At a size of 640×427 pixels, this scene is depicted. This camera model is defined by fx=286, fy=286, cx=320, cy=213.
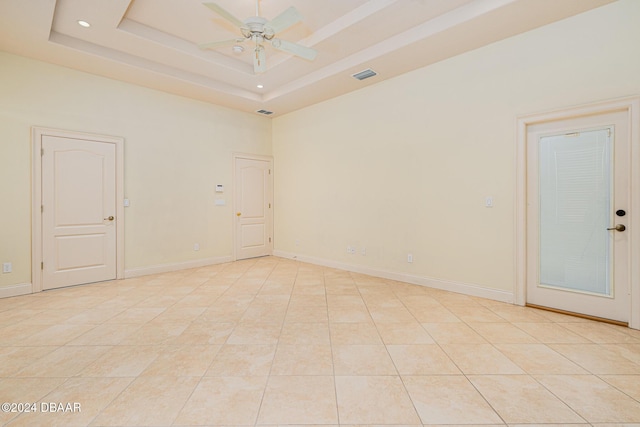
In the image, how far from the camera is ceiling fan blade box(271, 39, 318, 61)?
307 cm

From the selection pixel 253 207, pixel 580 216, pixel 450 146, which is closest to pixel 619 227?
pixel 580 216

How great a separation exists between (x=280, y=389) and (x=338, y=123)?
449 centimetres

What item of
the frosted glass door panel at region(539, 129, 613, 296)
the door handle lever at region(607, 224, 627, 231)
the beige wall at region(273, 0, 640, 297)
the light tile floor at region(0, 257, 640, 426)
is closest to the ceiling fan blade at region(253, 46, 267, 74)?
the beige wall at region(273, 0, 640, 297)

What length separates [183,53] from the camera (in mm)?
4047

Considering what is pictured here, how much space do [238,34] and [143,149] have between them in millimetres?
2509

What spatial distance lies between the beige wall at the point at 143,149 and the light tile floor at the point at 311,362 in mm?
1386

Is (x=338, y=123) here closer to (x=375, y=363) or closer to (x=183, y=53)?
(x=183, y=53)

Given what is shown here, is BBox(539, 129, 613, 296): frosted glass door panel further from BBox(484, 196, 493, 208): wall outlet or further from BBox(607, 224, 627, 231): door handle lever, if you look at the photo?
BBox(484, 196, 493, 208): wall outlet

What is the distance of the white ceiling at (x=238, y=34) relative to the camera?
9.95ft

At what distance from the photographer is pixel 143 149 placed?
4.86 m

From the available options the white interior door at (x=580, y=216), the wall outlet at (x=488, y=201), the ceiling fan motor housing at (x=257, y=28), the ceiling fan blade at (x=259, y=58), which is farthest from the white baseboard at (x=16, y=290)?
the white interior door at (x=580, y=216)

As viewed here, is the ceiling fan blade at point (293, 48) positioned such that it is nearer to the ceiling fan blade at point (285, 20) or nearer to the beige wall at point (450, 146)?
the ceiling fan blade at point (285, 20)

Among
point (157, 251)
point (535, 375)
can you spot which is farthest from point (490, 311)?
point (157, 251)

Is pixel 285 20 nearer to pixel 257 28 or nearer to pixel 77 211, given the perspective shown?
pixel 257 28
